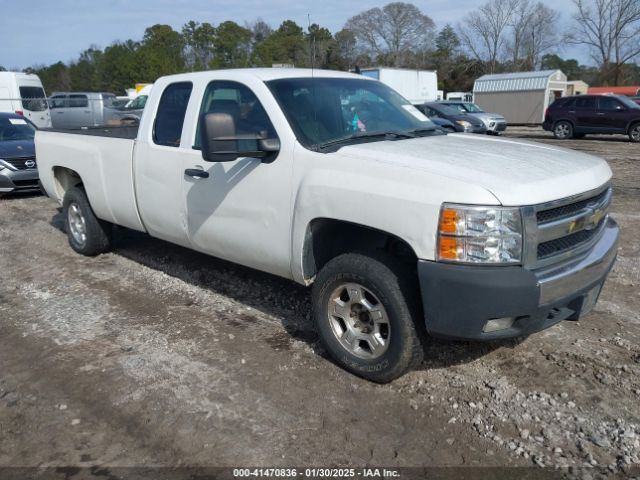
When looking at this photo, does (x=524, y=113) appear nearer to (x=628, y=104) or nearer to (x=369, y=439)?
(x=628, y=104)

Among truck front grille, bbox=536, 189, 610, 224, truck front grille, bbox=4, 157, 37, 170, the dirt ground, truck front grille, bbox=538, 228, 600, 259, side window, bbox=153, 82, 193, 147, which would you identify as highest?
side window, bbox=153, 82, 193, 147

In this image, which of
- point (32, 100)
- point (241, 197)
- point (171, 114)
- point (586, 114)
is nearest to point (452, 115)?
point (586, 114)

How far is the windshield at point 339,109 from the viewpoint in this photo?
13.2 ft

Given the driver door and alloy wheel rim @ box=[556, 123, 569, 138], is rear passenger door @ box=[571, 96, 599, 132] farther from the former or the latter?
the driver door

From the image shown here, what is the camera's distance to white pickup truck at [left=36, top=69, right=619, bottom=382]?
3057 millimetres

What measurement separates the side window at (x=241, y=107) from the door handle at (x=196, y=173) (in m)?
0.22

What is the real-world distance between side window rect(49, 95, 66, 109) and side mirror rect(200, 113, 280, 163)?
22.9m

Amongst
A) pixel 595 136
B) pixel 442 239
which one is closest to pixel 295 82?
pixel 442 239

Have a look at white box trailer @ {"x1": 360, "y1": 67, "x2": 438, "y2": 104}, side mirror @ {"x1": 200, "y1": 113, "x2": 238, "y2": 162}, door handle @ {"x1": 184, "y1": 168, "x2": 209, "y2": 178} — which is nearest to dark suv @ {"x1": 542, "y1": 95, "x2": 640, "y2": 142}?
white box trailer @ {"x1": 360, "y1": 67, "x2": 438, "y2": 104}

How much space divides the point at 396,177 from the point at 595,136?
75.7ft

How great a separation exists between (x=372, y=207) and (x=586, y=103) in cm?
2045

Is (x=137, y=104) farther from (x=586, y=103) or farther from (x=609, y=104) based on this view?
(x=609, y=104)

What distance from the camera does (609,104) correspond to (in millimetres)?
20312

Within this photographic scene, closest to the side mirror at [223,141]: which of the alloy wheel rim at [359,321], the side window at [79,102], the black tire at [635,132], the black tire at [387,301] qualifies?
the black tire at [387,301]
